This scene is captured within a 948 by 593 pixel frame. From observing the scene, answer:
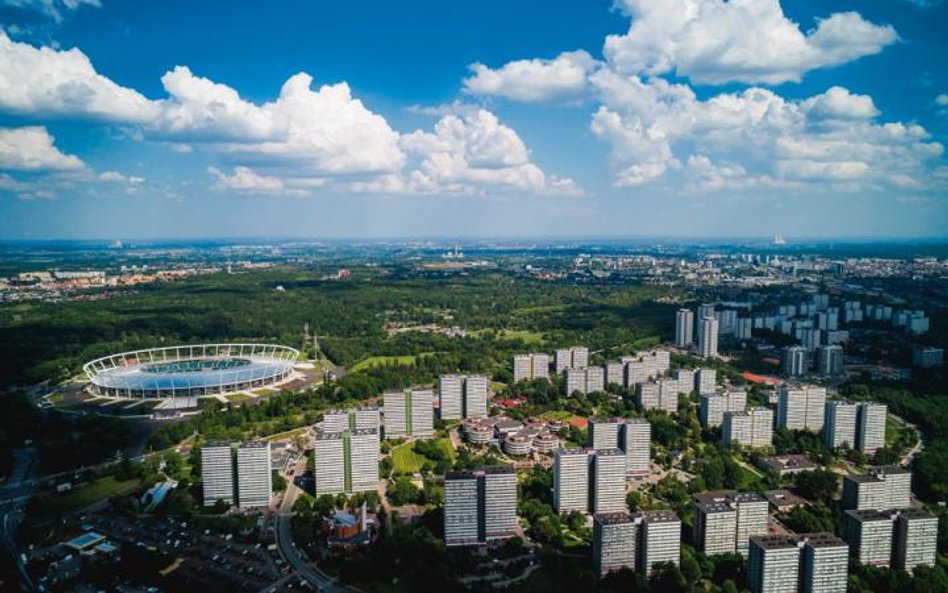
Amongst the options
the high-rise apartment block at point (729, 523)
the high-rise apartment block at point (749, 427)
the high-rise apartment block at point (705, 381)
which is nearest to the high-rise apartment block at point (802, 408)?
the high-rise apartment block at point (749, 427)

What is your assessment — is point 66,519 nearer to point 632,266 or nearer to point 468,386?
point 468,386

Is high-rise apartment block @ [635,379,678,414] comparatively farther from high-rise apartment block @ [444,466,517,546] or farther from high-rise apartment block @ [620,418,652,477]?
high-rise apartment block @ [444,466,517,546]

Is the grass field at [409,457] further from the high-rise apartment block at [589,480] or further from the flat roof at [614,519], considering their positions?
the flat roof at [614,519]

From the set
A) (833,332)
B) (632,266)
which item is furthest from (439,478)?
(632,266)

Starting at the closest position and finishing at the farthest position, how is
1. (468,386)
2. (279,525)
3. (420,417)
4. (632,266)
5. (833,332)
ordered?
(279,525) < (420,417) < (468,386) < (833,332) < (632,266)

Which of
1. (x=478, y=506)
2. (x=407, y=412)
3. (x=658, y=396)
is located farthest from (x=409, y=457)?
(x=658, y=396)

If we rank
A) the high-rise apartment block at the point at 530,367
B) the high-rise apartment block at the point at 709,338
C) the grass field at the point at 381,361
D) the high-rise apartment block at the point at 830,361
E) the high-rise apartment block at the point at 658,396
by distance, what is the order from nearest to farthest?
the high-rise apartment block at the point at 658,396 < the high-rise apartment block at the point at 530,367 < the high-rise apartment block at the point at 830,361 < the grass field at the point at 381,361 < the high-rise apartment block at the point at 709,338
